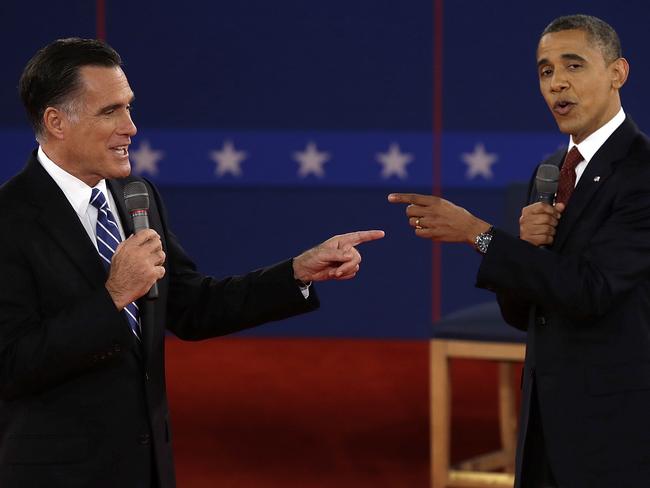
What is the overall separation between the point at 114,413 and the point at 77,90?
2.10ft

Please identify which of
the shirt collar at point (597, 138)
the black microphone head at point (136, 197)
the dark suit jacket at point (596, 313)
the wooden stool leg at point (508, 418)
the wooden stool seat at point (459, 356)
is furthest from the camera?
the wooden stool leg at point (508, 418)

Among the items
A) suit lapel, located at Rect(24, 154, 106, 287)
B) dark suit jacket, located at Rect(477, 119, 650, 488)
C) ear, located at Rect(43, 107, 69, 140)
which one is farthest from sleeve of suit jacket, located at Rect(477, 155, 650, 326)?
ear, located at Rect(43, 107, 69, 140)

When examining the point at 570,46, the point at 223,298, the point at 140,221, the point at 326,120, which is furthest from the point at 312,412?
the point at 140,221

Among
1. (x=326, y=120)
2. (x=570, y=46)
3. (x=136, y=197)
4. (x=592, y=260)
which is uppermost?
(x=326, y=120)

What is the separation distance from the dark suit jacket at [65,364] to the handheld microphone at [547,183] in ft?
2.73

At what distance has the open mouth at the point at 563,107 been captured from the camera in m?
2.43

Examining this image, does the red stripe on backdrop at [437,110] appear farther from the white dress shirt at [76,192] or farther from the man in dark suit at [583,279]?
the white dress shirt at [76,192]

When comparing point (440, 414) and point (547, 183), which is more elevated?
point (547, 183)

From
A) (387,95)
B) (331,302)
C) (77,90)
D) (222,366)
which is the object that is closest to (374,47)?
(387,95)

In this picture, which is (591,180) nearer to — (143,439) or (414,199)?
(414,199)

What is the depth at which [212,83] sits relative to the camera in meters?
6.34

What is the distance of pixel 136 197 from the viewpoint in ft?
7.09

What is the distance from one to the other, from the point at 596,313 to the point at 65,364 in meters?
1.04

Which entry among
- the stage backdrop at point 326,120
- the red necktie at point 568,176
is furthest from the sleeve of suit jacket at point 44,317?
the stage backdrop at point 326,120
